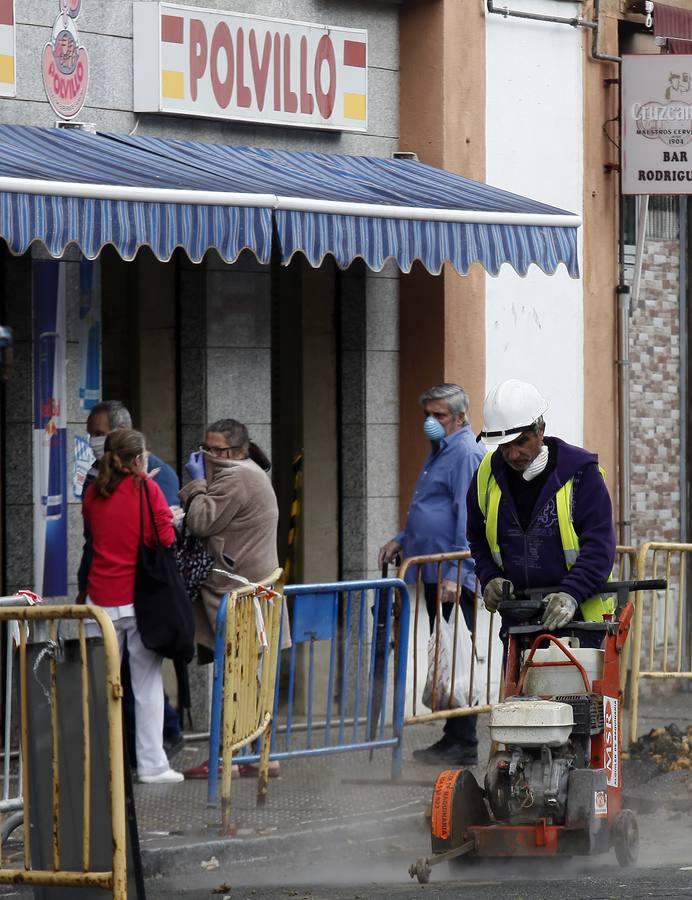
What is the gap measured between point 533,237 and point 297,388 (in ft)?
6.30

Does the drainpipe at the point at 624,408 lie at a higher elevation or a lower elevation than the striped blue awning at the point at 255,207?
lower

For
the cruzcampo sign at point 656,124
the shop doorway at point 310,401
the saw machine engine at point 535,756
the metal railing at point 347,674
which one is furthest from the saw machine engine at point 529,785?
the cruzcampo sign at point 656,124

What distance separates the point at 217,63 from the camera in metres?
10.8

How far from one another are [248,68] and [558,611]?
488 cm

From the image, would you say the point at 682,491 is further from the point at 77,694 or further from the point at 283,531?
the point at 77,694

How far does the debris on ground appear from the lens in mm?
9969

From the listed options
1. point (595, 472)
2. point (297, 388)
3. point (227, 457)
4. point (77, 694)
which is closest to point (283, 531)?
point (297, 388)

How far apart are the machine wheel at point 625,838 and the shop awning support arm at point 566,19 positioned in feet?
20.6

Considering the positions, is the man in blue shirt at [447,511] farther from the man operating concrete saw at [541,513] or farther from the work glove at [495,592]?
the work glove at [495,592]

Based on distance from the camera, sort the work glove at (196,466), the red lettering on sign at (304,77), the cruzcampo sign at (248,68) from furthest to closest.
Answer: the red lettering on sign at (304,77)
the cruzcampo sign at (248,68)
the work glove at (196,466)

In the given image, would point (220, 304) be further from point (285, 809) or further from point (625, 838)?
point (625, 838)

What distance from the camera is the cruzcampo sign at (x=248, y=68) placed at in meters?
10.6

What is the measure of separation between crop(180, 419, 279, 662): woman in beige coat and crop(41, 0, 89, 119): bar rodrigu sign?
2082 millimetres

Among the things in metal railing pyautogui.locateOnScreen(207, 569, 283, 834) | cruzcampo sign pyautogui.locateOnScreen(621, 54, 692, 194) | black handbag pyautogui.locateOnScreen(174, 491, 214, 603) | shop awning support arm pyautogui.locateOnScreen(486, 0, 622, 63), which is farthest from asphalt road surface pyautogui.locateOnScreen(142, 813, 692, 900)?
shop awning support arm pyautogui.locateOnScreen(486, 0, 622, 63)
